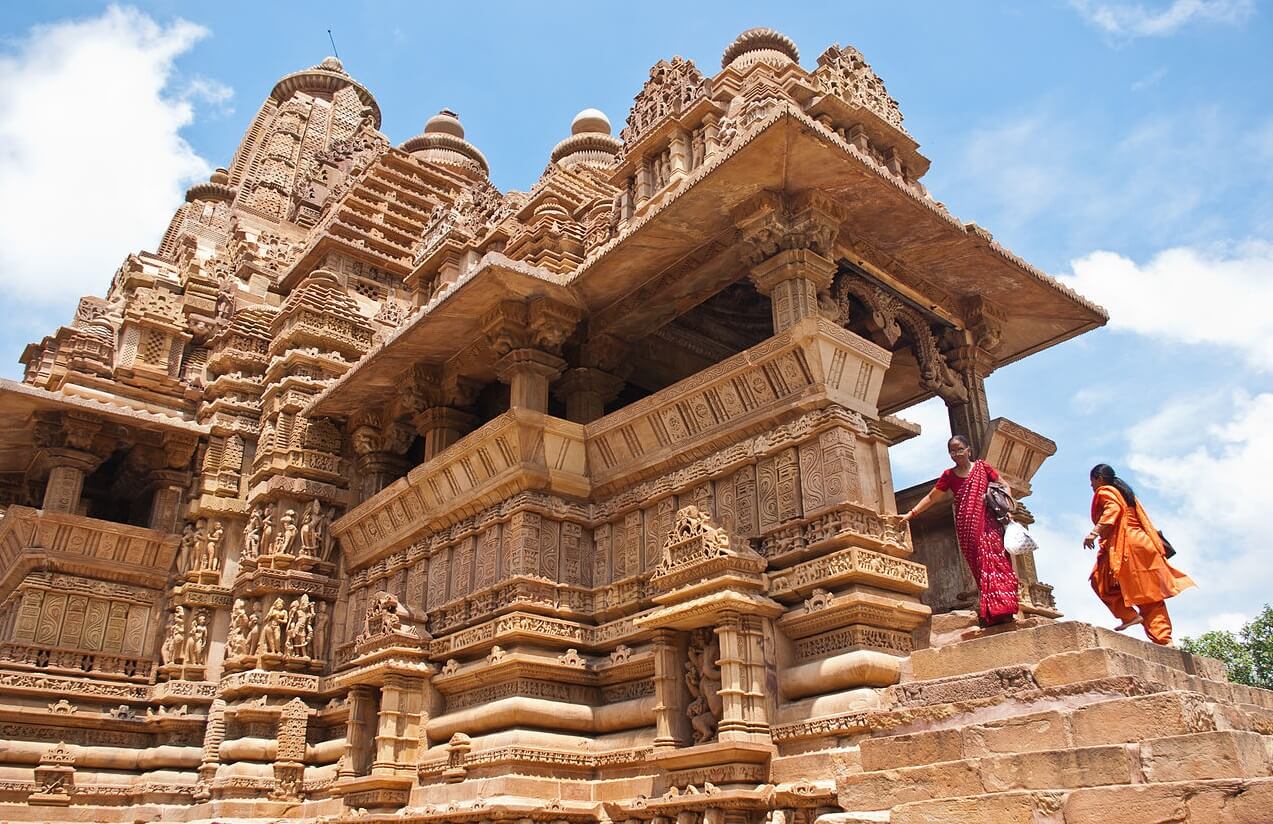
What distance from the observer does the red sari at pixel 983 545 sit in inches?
315

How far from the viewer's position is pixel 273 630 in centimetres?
1460

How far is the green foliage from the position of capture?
32.3 m

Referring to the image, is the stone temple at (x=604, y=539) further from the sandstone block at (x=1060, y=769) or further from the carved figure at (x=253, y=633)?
the carved figure at (x=253, y=633)

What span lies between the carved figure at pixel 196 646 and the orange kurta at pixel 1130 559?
13284 millimetres

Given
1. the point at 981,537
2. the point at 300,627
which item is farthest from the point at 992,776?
the point at 300,627

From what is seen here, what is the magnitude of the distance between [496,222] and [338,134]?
30413mm

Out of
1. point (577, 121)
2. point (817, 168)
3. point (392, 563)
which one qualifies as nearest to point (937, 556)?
point (817, 168)

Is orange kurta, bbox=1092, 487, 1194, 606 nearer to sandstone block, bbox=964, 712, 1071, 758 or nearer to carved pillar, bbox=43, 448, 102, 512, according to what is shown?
sandstone block, bbox=964, 712, 1071, 758

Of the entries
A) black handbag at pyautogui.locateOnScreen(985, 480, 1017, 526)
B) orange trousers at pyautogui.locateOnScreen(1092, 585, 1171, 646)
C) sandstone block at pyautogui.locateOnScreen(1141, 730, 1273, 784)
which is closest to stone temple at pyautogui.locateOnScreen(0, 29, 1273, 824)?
sandstone block at pyautogui.locateOnScreen(1141, 730, 1273, 784)

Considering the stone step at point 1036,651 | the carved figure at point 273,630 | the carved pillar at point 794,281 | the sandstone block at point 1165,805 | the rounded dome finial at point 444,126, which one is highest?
the rounded dome finial at point 444,126

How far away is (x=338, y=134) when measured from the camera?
42500mm

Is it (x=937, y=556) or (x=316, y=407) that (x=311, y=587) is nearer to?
(x=316, y=407)

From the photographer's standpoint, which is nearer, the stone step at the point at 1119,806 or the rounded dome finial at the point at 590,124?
the stone step at the point at 1119,806

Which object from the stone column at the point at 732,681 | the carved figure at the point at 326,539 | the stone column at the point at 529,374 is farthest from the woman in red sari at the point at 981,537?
the carved figure at the point at 326,539
